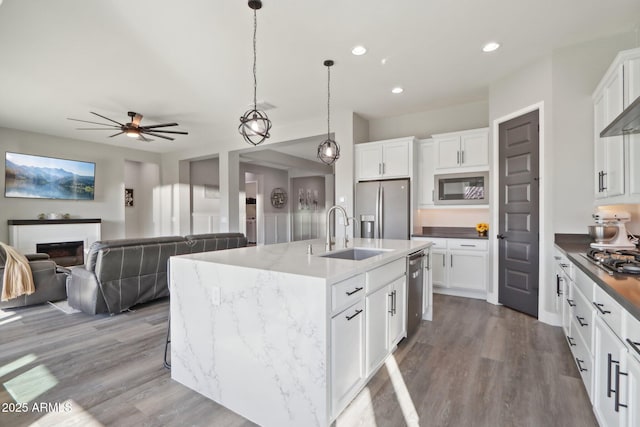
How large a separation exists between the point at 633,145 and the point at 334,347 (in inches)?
98.4

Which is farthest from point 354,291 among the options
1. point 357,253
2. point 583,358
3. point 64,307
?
point 64,307

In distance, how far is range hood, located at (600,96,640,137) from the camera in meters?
1.83

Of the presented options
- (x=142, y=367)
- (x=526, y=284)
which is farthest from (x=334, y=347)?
(x=526, y=284)

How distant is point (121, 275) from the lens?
344 cm

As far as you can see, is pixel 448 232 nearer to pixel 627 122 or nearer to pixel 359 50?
pixel 627 122

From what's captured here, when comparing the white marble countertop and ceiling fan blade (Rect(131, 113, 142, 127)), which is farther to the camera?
ceiling fan blade (Rect(131, 113, 142, 127))

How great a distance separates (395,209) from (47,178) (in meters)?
6.98

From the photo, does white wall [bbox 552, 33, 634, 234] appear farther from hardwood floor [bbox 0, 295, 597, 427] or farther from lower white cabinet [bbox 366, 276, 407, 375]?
lower white cabinet [bbox 366, 276, 407, 375]

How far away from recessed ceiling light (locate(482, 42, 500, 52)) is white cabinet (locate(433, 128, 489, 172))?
1206mm

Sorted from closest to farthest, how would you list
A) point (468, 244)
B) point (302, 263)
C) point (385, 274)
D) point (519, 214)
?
point (302, 263) < point (385, 274) < point (519, 214) < point (468, 244)

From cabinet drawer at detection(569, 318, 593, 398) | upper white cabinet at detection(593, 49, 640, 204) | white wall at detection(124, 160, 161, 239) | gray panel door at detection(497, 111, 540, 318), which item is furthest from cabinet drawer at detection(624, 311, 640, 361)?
white wall at detection(124, 160, 161, 239)

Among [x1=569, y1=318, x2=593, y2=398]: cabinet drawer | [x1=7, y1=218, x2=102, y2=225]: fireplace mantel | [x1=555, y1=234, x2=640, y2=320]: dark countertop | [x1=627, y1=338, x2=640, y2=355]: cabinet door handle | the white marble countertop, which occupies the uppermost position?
[x1=7, y1=218, x2=102, y2=225]: fireplace mantel

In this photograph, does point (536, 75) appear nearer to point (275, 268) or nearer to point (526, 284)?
point (526, 284)

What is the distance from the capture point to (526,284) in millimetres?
3504
